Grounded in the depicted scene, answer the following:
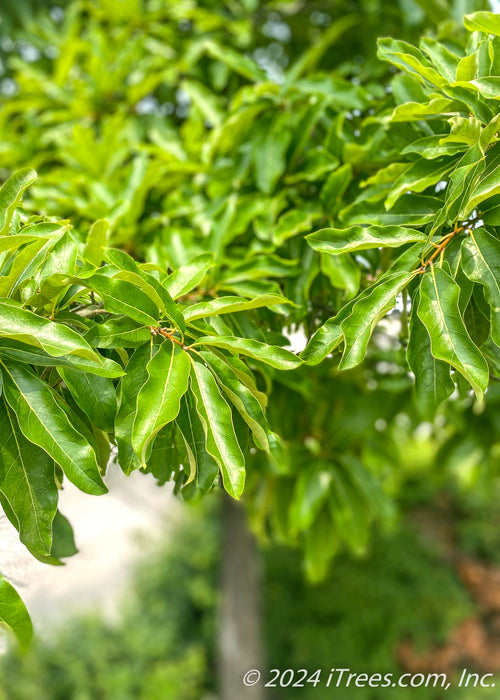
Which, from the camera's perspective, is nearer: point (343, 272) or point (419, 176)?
point (419, 176)

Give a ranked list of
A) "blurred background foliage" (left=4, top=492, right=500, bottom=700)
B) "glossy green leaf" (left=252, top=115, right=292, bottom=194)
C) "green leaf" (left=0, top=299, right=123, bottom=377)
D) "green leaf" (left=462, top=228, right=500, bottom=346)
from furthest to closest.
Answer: "blurred background foliage" (left=4, top=492, right=500, bottom=700)
"glossy green leaf" (left=252, top=115, right=292, bottom=194)
"green leaf" (left=462, top=228, right=500, bottom=346)
"green leaf" (left=0, top=299, right=123, bottom=377)

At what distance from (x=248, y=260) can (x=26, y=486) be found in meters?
0.60

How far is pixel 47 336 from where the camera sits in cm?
68

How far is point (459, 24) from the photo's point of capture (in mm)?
1398

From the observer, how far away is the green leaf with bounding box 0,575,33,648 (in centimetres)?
69

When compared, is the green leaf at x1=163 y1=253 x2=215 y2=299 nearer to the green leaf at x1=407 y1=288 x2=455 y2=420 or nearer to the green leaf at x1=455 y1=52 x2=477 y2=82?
the green leaf at x1=407 y1=288 x2=455 y2=420

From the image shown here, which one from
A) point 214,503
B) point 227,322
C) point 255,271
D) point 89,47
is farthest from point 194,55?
point 214,503

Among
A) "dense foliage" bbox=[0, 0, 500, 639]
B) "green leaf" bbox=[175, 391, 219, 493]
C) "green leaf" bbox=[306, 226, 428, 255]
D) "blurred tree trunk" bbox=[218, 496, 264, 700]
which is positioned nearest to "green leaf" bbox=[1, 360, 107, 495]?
"dense foliage" bbox=[0, 0, 500, 639]

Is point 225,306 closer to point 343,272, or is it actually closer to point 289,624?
point 343,272

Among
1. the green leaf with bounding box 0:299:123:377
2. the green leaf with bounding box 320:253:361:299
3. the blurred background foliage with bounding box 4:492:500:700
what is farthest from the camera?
the blurred background foliage with bounding box 4:492:500:700

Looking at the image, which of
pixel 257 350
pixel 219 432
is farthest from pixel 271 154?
pixel 219 432

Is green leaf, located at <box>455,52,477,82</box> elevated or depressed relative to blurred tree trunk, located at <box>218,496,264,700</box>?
elevated

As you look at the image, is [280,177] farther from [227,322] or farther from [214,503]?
[214,503]

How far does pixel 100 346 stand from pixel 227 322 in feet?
0.97
